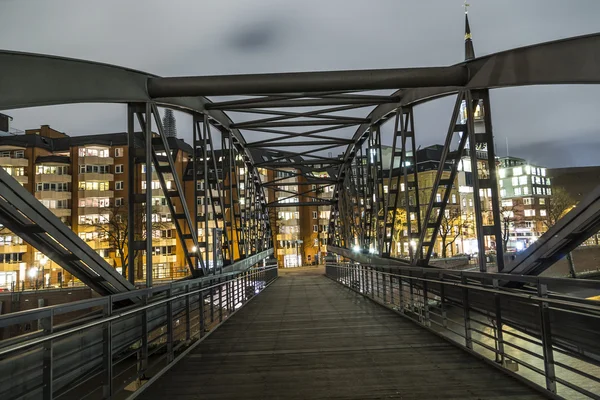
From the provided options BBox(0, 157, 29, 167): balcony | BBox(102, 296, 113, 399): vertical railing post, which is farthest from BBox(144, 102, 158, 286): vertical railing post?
BBox(0, 157, 29, 167): balcony

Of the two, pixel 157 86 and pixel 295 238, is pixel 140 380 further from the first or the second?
pixel 295 238

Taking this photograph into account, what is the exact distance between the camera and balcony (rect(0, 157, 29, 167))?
48594 mm

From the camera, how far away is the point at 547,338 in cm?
434

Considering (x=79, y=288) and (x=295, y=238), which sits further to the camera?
(x=295, y=238)

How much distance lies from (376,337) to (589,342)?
377 centimetres

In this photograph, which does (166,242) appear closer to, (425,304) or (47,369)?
(425,304)

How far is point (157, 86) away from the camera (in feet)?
27.2

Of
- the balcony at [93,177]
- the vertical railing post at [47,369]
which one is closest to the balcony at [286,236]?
the balcony at [93,177]

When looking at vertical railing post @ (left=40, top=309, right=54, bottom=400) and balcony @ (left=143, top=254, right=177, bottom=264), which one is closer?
vertical railing post @ (left=40, top=309, right=54, bottom=400)

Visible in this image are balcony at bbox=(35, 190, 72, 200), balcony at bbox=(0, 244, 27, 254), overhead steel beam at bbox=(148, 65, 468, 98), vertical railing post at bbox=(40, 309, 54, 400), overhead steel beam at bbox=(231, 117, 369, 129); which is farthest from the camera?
Answer: balcony at bbox=(35, 190, 72, 200)

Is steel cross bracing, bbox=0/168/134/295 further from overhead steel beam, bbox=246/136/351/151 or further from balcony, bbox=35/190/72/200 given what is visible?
balcony, bbox=35/190/72/200

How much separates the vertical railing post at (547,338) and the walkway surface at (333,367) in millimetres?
187

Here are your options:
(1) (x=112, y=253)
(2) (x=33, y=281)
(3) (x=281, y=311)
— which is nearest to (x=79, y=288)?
(2) (x=33, y=281)

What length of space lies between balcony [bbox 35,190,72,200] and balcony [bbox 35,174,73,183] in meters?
1.31
